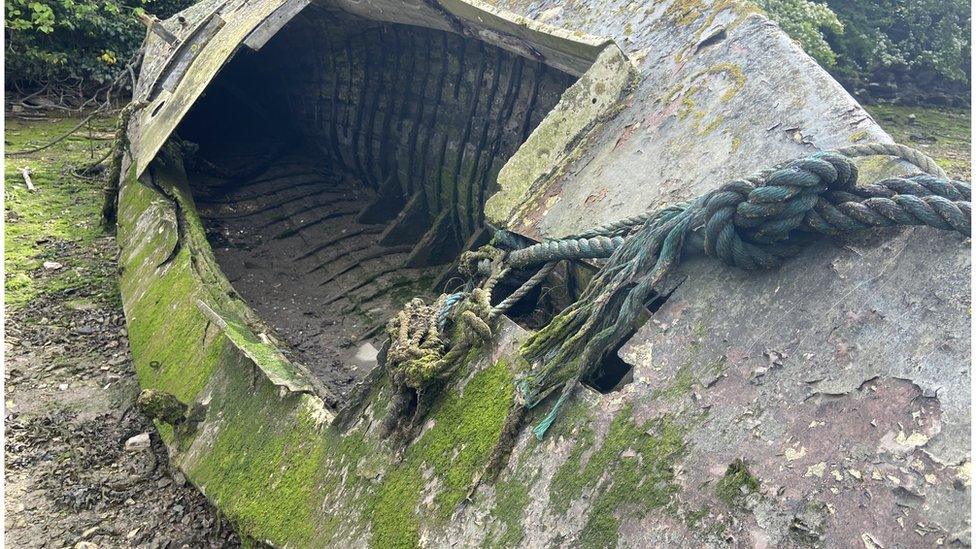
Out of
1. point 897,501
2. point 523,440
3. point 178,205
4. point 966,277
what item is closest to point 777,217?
point 966,277

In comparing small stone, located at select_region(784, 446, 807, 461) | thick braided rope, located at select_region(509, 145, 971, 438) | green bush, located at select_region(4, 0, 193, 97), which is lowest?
green bush, located at select_region(4, 0, 193, 97)

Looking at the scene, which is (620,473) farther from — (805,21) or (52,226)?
(805,21)

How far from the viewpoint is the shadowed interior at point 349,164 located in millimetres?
4730

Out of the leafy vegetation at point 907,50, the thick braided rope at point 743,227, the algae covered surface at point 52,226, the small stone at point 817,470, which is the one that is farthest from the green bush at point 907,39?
the small stone at point 817,470

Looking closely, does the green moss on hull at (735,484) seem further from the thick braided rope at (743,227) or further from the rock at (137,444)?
the rock at (137,444)

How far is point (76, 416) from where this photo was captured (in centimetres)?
394

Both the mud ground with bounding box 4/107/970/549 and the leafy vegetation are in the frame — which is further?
the leafy vegetation

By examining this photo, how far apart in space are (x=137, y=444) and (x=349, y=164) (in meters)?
3.49

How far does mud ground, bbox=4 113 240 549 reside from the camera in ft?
10.5

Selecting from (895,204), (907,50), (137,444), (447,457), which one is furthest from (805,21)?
(447,457)

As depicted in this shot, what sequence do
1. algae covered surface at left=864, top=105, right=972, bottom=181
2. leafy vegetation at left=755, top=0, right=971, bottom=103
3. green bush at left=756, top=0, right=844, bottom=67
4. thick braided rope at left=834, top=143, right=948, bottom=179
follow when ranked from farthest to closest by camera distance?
leafy vegetation at left=755, top=0, right=971, bottom=103, green bush at left=756, top=0, right=844, bottom=67, algae covered surface at left=864, top=105, right=972, bottom=181, thick braided rope at left=834, top=143, right=948, bottom=179

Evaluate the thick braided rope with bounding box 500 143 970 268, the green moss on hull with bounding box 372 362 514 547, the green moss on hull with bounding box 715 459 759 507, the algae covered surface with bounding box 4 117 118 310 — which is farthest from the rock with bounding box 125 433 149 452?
the green moss on hull with bounding box 715 459 759 507

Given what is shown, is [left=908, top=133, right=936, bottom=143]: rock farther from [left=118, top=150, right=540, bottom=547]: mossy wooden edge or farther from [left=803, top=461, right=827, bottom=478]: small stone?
[left=803, top=461, right=827, bottom=478]: small stone

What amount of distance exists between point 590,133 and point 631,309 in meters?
1.33
